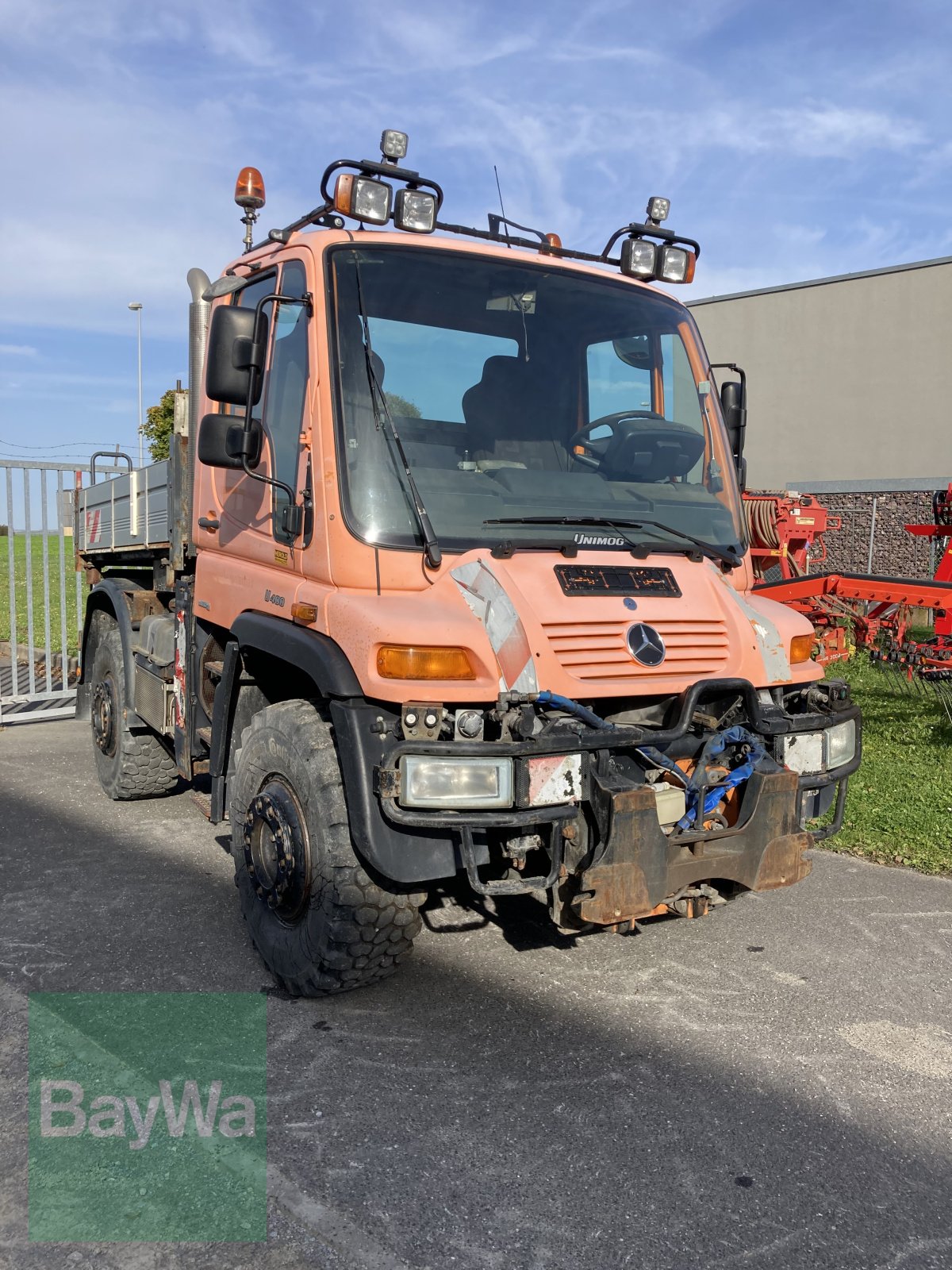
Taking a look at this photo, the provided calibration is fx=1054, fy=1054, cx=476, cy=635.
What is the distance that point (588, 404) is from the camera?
440 centimetres

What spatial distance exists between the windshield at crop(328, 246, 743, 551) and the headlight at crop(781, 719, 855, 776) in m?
0.87

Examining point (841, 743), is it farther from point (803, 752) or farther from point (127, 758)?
point (127, 758)

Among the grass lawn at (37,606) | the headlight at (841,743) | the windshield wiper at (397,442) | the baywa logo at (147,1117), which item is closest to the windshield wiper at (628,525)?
the windshield wiper at (397,442)

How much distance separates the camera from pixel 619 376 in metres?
4.61

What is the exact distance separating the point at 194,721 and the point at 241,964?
1.38 meters

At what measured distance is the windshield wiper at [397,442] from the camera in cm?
360

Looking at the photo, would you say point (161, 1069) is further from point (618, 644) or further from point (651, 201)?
point (651, 201)

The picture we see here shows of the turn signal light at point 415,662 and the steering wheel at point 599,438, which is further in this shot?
the steering wheel at point 599,438

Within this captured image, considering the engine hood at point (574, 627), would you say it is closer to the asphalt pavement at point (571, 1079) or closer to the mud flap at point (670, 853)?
the mud flap at point (670, 853)

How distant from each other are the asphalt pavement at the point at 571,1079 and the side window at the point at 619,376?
7.41ft

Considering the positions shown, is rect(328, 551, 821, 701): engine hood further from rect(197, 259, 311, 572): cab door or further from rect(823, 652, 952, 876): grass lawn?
rect(823, 652, 952, 876): grass lawn

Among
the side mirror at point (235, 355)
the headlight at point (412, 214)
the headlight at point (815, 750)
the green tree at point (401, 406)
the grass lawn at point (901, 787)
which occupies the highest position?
the headlight at point (412, 214)

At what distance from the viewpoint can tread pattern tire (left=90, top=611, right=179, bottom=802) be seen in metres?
6.40

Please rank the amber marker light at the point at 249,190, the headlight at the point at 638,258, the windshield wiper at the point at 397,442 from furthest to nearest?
the amber marker light at the point at 249,190, the headlight at the point at 638,258, the windshield wiper at the point at 397,442
